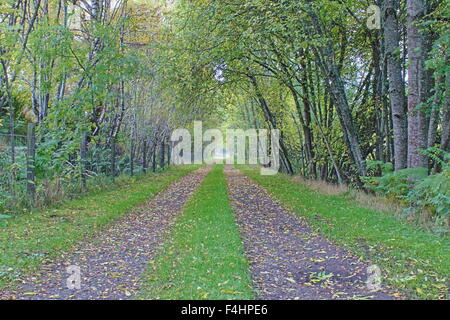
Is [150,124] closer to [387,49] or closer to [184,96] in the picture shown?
[184,96]

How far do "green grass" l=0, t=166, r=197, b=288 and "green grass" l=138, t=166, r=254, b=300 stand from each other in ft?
5.12

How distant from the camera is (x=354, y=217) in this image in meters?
8.13

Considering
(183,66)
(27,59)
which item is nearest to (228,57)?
(183,66)

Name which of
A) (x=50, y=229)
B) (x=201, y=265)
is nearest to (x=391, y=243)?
(x=201, y=265)

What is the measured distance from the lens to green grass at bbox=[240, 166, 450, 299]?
4418 mm

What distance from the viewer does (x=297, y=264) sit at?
5.32 meters

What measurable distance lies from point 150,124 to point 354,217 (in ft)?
49.6

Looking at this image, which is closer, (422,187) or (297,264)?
Result: (297,264)

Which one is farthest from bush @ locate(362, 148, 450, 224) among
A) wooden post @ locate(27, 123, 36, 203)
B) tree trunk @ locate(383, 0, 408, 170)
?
wooden post @ locate(27, 123, 36, 203)

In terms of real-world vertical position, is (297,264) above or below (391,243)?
below

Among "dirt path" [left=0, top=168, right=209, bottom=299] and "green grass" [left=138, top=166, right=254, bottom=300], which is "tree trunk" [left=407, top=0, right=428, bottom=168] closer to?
"green grass" [left=138, top=166, right=254, bottom=300]
